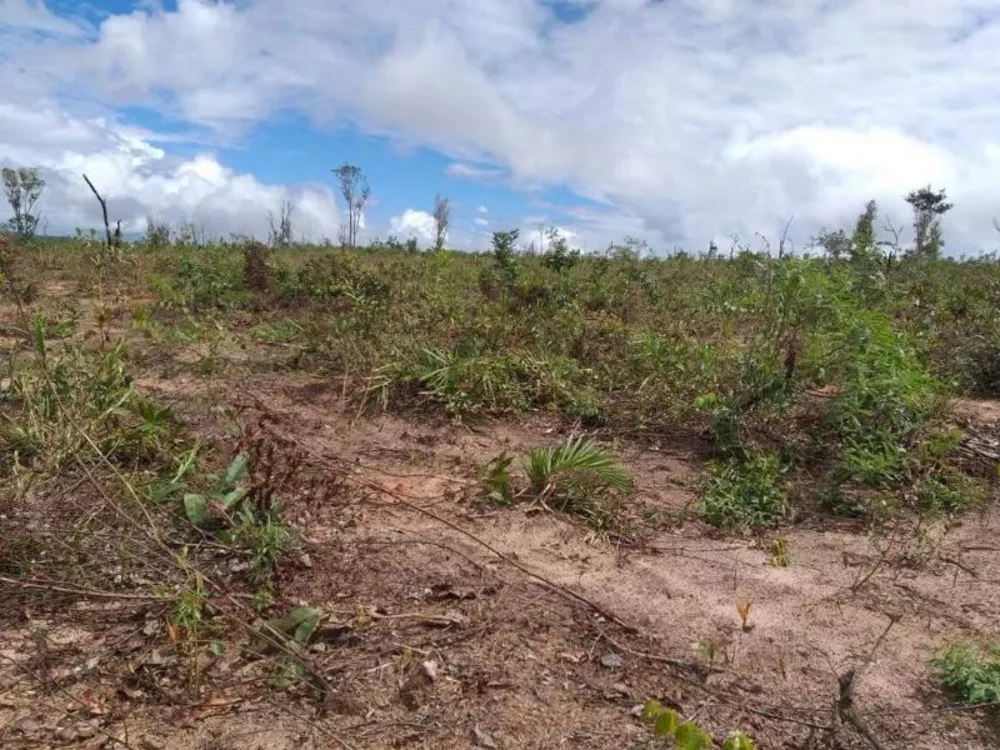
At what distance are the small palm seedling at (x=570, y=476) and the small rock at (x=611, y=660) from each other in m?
1.06

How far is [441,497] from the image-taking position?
3533 mm

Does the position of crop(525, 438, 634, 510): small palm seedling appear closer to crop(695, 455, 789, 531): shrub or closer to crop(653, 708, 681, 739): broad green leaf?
crop(695, 455, 789, 531): shrub

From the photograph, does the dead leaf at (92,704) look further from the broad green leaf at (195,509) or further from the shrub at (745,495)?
the shrub at (745,495)

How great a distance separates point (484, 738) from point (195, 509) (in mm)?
1524

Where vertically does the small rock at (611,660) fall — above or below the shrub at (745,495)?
below

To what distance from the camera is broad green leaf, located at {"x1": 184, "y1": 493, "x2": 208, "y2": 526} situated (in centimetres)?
295

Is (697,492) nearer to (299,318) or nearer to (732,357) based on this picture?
(732,357)

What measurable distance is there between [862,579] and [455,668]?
165cm

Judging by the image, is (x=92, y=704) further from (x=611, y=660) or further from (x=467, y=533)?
(x=611, y=660)

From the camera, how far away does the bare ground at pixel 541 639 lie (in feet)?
6.95

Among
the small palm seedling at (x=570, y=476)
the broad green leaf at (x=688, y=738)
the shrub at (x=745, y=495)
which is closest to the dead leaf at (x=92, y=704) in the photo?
the broad green leaf at (x=688, y=738)

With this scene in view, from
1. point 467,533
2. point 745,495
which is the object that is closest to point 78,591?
point 467,533

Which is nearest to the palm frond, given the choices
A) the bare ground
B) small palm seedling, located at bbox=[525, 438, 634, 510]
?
small palm seedling, located at bbox=[525, 438, 634, 510]

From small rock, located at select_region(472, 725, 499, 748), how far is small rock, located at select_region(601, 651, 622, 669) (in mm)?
471
